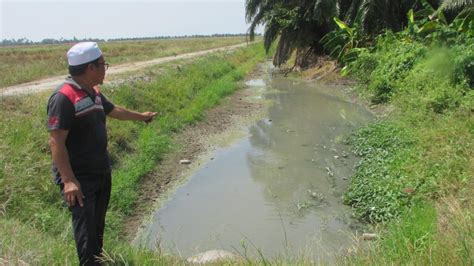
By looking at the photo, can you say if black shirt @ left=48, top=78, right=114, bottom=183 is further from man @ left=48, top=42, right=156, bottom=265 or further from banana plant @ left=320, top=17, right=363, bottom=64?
banana plant @ left=320, top=17, right=363, bottom=64

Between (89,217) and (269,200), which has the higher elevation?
(89,217)

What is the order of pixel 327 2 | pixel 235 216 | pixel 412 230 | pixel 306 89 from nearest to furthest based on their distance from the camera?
pixel 412 230 → pixel 235 216 → pixel 306 89 → pixel 327 2

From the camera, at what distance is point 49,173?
6.32 metres

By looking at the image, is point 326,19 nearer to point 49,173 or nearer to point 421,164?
point 421,164

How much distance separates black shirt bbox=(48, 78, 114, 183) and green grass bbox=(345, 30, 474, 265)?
7.11ft

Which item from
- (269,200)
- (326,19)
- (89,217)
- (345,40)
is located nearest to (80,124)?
(89,217)

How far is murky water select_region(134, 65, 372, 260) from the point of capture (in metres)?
5.42

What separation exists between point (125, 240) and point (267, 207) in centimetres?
207

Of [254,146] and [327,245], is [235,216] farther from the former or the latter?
[254,146]

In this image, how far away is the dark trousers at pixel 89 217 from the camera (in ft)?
11.0

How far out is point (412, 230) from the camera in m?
4.32

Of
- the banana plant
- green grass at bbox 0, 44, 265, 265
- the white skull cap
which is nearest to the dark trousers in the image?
green grass at bbox 0, 44, 265, 265

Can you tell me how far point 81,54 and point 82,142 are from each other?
2.15 feet

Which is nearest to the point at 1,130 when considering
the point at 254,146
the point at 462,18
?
the point at 254,146
